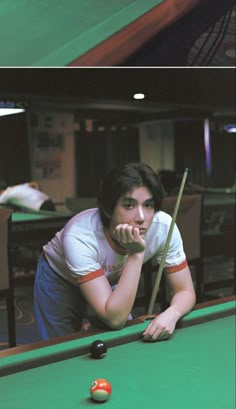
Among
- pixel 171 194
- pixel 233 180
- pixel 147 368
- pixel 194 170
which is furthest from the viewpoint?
pixel 233 180


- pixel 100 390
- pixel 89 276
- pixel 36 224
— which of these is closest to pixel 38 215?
pixel 36 224

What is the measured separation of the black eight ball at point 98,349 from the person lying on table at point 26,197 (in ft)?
1.96

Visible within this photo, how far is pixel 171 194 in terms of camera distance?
203cm

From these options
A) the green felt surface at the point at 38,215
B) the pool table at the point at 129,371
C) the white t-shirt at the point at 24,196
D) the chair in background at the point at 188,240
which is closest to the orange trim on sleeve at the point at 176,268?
the chair in background at the point at 188,240

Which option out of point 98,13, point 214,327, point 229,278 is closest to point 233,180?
point 229,278

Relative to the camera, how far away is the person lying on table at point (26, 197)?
1.86 metres

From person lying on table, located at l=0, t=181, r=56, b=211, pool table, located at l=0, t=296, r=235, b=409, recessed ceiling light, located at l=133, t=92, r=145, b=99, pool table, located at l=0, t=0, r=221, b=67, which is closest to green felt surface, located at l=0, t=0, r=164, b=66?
pool table, located at l=0, t=0, r=221, b=67

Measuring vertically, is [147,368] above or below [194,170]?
below

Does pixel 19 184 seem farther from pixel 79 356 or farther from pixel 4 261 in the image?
pixel 79 356

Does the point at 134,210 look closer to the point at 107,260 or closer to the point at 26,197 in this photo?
the point at 107,260

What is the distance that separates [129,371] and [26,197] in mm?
767

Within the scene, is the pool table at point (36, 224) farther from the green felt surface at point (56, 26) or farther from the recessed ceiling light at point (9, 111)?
the green felt surface at point (56, 26)

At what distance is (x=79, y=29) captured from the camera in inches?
71.8

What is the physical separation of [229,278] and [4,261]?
160 centimetres
